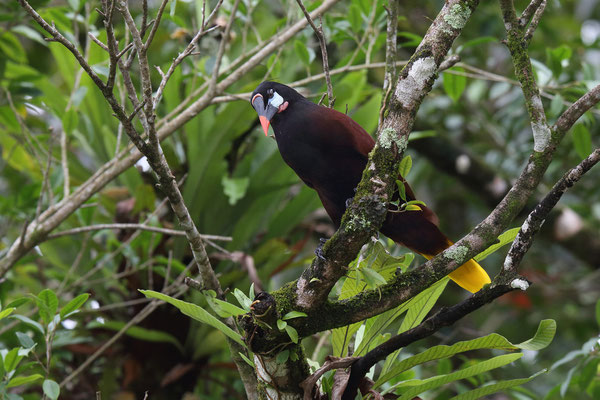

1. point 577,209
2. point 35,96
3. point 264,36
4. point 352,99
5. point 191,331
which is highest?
point 264,36

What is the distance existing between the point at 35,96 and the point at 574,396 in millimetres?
3168

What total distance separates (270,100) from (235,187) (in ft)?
1.79

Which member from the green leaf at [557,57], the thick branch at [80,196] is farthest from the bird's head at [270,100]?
the green leaf at [557,57]

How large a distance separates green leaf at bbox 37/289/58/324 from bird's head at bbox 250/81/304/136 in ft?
2.33

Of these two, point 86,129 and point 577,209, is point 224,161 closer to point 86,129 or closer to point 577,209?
point 86,129

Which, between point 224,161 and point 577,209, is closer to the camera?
point 224,161

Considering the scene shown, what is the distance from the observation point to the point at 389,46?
1.83 m

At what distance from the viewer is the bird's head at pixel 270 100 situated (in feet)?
6.04

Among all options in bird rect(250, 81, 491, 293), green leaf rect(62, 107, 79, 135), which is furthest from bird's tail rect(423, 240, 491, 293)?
green leaf rect(62, 107, 79, 135)

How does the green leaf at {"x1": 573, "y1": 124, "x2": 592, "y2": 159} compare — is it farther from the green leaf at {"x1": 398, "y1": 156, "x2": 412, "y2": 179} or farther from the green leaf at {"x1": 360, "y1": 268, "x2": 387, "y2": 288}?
the green leaf at {"x1": 360, "y1": 268, "x2": 387, "y2": 288}

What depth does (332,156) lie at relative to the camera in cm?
175

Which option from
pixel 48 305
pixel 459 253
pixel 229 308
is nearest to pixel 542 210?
pixel 459 253

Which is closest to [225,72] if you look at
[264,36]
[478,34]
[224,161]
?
[224,161]

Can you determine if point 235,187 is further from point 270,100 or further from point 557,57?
point 557,57
